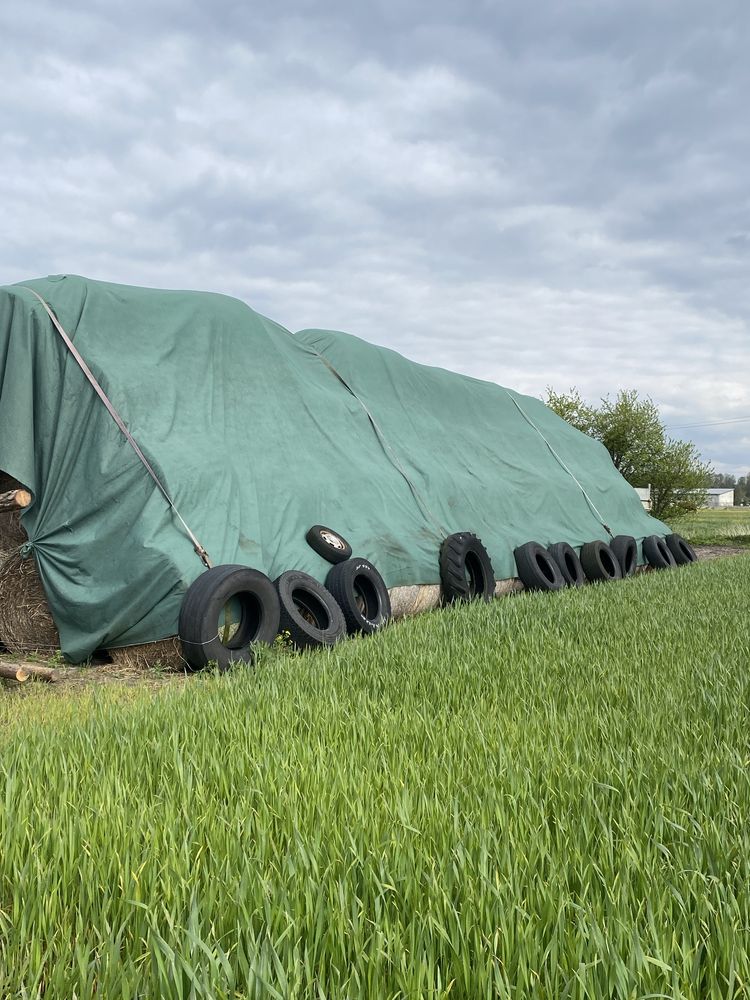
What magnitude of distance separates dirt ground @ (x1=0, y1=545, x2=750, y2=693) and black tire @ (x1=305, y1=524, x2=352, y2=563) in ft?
7.86

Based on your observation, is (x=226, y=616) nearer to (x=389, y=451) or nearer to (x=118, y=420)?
(x=118, y=420)

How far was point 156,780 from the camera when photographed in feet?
10.8

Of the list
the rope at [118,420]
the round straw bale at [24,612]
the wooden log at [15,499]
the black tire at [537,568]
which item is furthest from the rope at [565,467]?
the wooden log at [15,499]

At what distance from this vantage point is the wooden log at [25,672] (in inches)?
269

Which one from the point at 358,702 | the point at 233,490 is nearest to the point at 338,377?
the point at 233,490

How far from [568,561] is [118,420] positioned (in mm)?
9343

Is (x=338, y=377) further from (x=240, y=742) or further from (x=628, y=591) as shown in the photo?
(x=240, y=742)

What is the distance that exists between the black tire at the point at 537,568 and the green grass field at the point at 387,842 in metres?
7.90

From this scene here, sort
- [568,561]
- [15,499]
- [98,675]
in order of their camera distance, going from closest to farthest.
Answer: [98,675] < [15,499] < [568,561]

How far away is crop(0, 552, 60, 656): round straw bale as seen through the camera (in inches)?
324

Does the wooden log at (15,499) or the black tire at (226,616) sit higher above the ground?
the wooden log at (15,499)

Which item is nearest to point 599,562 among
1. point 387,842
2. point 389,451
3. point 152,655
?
point 389,451

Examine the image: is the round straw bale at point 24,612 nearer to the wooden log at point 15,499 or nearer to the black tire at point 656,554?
the wooden log at point 15,499

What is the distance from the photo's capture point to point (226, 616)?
7621mm
